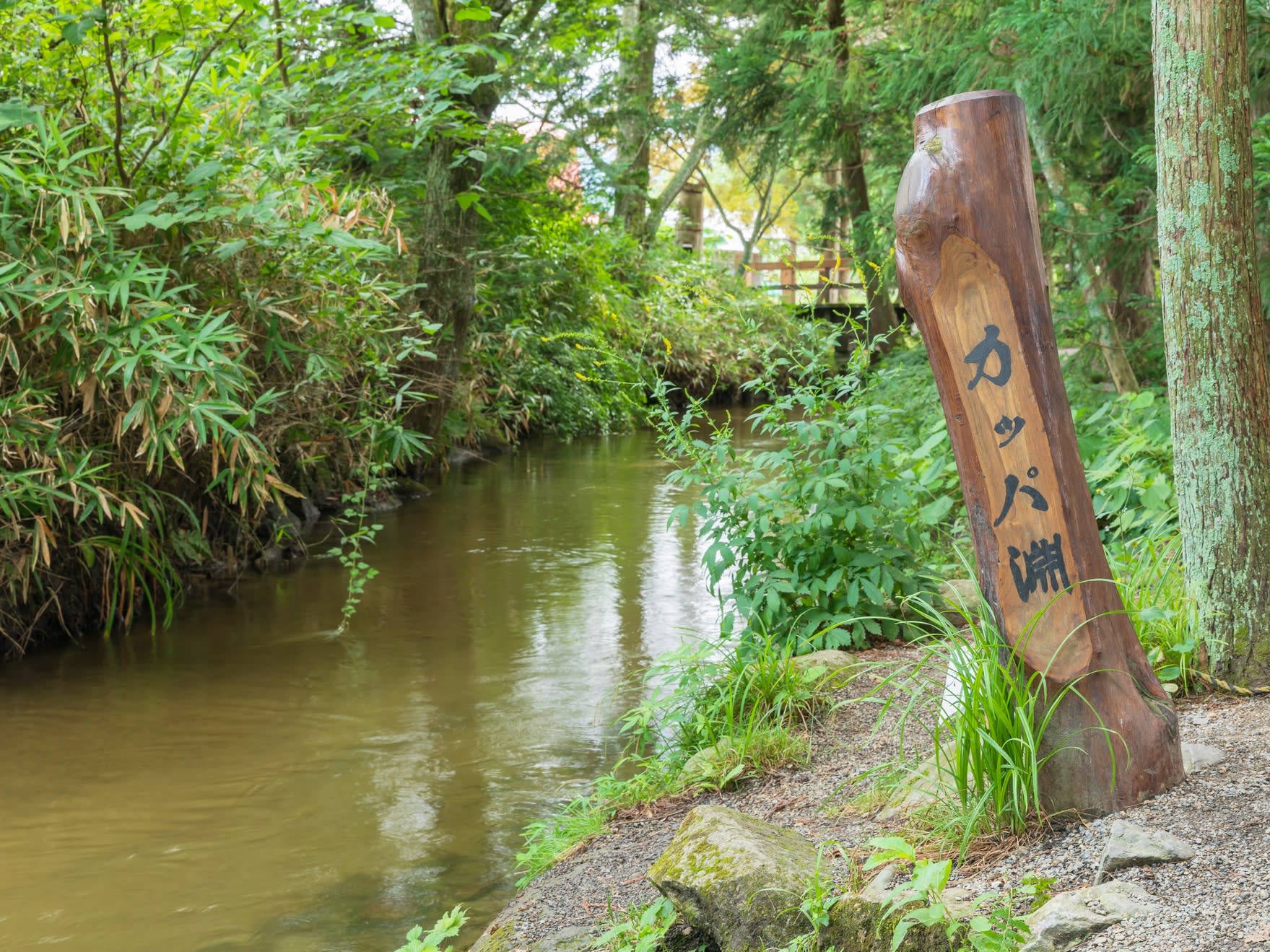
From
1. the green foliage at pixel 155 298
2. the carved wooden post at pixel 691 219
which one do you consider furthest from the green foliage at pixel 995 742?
the carved wooden post at pixel 691 219

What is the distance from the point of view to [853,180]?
11844mm

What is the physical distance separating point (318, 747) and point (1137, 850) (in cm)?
313

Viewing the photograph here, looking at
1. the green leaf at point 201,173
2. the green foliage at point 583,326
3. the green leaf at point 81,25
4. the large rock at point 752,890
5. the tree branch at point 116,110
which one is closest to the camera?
the large rock at point 752,890

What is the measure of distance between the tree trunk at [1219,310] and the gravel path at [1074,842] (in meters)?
0.32

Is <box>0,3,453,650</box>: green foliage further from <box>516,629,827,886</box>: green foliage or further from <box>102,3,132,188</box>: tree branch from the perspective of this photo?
<box>516,629,827,886</box>: green foliage

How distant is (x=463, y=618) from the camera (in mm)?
6051

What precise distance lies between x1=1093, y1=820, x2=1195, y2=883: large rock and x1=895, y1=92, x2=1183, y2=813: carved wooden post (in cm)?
24

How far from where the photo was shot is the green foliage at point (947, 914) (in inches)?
76.4

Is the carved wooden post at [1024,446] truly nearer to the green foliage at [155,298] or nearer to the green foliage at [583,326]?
the green foliage at [155,298]

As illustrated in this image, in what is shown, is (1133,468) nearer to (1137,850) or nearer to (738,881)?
(1137,850)

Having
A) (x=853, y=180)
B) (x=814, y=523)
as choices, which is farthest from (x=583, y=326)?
(x=814, y=523)

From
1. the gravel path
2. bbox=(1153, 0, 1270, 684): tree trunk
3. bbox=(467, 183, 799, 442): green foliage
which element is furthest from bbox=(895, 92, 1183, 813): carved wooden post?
bbox=(467, 183, 799, 442): green foliage

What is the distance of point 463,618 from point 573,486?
4.24m

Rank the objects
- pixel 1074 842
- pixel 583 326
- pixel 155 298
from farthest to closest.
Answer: pixel 583 326, pixel 155 298, pixel 1074 842
